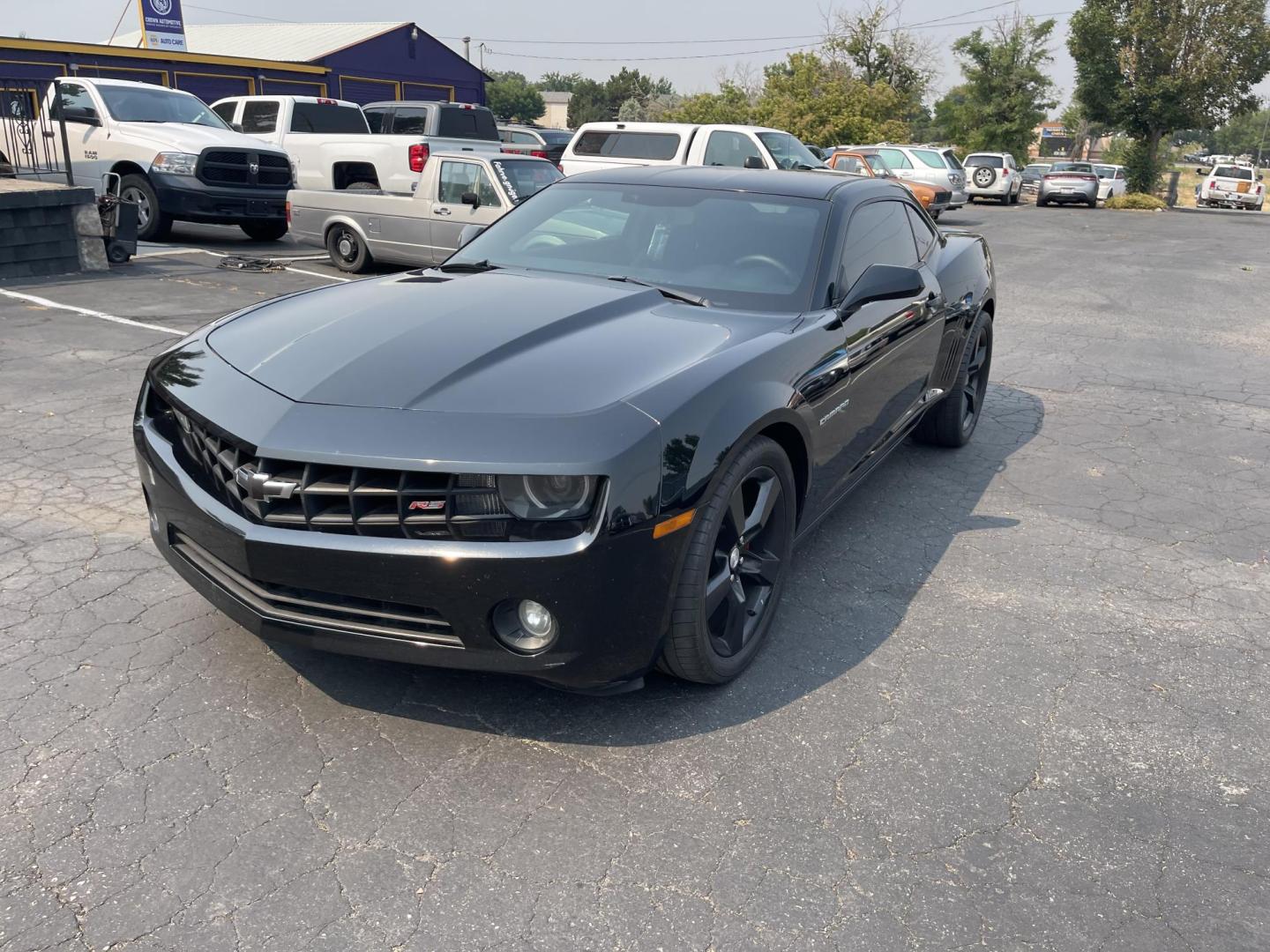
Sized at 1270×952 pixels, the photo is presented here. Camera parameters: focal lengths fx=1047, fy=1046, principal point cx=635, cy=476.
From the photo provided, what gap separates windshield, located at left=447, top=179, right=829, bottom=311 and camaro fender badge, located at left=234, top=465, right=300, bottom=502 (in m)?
1.84

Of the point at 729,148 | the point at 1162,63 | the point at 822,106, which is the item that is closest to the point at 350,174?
the point at 729,148

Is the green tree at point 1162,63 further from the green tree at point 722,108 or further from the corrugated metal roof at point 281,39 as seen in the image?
the corrugated metal roof at point 281,39

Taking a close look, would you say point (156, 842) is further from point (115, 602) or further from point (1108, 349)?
point (1108, 349)

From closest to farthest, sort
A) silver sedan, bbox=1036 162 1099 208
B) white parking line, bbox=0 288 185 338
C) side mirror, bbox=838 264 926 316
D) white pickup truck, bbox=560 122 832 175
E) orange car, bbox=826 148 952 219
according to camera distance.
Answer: side mirror, bbox=838 264 926 316 → white parking line, bbox=0 288 185 338 → white pickup truck, bbox=560 122 832 175 → orange car, bbox=826 148 952 219 → silver sedan, bbox=1036 162 1099 208

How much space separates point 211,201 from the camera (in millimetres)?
12352

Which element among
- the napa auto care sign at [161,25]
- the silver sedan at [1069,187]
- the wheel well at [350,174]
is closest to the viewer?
the wheel well at [350,174]

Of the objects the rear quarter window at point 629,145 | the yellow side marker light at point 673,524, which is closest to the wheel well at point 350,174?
the rear quarter window at point 629,145

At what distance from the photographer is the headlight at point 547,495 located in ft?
8.89

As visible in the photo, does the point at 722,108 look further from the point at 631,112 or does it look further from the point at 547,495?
the point at 631,112

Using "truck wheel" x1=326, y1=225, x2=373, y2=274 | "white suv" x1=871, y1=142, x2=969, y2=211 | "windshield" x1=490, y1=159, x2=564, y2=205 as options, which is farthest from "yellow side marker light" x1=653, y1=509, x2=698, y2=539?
"white suv" x1=871, y1=142, x2=969, y2=211

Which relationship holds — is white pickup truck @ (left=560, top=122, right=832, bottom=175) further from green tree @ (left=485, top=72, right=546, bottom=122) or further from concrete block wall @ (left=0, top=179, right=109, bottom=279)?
green tree @ (left=485, top=72, right=546, bottom=122)

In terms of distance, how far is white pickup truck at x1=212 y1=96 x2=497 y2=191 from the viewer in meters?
13.5

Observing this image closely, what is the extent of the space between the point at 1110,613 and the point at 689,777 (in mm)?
2079

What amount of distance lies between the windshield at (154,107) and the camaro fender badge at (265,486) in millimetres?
11954
